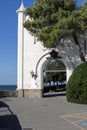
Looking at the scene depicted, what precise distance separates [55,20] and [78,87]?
928cm

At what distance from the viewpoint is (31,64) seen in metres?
36.9

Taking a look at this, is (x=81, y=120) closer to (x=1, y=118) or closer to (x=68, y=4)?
(x=1, y=118)

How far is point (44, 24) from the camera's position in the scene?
33.3m

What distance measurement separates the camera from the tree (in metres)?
31.6

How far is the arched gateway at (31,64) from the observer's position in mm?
36562

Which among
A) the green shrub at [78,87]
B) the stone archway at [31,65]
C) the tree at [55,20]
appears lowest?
the green shrub at [78,87]

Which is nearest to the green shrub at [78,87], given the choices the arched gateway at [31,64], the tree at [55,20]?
the tree at [55,20]

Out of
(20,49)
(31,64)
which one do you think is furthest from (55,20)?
(31,64)

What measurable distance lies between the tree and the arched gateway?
245 centimetres

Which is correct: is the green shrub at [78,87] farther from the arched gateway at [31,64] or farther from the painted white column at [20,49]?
the painted white column at [20,49]

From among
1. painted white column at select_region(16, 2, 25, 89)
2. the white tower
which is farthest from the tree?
painted white column at select_region(16, 2, 25, 89)

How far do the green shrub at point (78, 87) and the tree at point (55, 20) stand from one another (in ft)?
18.0

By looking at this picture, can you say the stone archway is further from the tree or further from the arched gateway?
the tree

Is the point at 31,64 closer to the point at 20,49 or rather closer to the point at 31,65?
the point at 31,65
